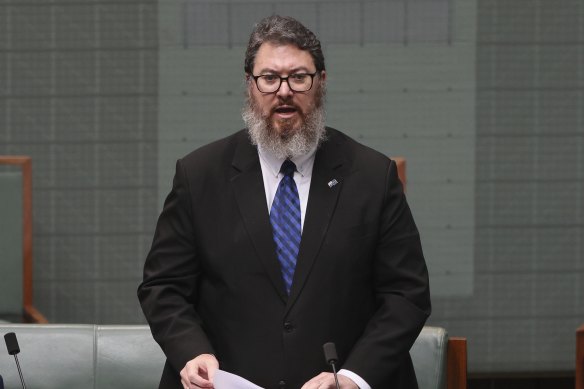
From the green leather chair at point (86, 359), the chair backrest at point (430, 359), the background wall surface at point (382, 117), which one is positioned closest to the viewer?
the chair backrest at point (430, 359)

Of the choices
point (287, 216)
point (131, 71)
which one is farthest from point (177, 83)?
point (287, 216)

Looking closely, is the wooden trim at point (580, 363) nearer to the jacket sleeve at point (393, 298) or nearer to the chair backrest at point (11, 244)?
the jacket sleeve at point (393, 298)

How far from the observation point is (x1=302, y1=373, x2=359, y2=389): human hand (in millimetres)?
2533

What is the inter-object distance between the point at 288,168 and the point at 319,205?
0.13m

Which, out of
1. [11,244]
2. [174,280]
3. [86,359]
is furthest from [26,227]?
[174,280]

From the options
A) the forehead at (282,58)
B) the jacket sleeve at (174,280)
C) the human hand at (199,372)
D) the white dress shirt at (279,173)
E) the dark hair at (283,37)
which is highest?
the dark hair at (283,37)

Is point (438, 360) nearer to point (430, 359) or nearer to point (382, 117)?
point (430, 359)

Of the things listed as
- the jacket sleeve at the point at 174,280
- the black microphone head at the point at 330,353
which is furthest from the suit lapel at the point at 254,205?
the black microphone head at the point at 330,353

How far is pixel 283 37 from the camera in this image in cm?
263

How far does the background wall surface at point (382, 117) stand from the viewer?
5719mm

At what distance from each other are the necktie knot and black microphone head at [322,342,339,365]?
45cm

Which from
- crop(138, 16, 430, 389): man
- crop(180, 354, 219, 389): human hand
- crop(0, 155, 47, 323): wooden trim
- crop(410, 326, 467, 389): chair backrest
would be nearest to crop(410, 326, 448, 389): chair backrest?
crop(410, 326, 467, 389): chair backrest

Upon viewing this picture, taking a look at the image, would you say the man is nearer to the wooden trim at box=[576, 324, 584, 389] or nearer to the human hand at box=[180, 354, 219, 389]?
the human hand at box=[180, 354, 219, 389]

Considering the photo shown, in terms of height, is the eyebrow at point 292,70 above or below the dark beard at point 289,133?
above
